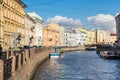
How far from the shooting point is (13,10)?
3125 inches

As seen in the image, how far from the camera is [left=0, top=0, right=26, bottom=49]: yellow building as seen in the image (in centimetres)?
6638

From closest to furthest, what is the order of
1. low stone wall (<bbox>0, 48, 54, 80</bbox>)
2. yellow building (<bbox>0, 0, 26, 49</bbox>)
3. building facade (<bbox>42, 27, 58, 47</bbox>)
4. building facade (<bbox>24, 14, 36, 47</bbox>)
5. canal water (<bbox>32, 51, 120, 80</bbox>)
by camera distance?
1. low stone wall (<bbox>0, 48, 54, 80</bbox>)
2. canal water (<bbox>32, 51, 120, 80</bbox>)
3. yellow building (<bbox>0, 0, 26, 49</bbox>)
4. building facade (<bbox>24, 14, 36, 47</bbox>)
5. building facade (<bbox>42, 27, 58, 47</bbox>)

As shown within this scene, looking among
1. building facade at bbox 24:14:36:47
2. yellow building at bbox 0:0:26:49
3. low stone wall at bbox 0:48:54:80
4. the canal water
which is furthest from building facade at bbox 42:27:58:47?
low stone wall at bbox 0:48:54:80

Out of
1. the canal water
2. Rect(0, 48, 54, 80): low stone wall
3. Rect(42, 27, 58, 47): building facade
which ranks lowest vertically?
the canal water

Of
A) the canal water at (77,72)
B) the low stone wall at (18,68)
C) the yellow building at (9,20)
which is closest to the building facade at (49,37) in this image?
the yellow building at (9,20)

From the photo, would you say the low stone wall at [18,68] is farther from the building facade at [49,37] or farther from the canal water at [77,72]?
the building facade at [49,37]

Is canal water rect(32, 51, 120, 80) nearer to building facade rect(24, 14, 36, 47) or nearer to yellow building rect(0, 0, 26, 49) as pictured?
yellow building rect(0, 0, 26, 49)

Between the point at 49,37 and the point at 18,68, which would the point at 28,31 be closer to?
the point at 49,37

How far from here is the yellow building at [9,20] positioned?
218 ft

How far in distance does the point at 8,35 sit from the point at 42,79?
35938 millimetres

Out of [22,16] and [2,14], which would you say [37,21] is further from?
[2,14]

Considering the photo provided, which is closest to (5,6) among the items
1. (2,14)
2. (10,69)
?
(2,14)

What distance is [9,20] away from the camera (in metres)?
73.5

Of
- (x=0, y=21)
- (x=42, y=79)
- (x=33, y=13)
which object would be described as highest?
(x=33, y=13)
